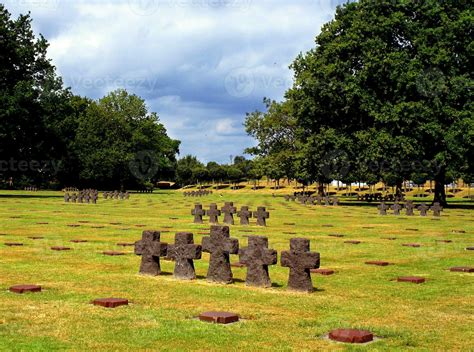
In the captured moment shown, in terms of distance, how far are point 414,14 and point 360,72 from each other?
775cm

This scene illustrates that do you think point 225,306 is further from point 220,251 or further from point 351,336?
point 351,336

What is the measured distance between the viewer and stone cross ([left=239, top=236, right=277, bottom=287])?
10392mm

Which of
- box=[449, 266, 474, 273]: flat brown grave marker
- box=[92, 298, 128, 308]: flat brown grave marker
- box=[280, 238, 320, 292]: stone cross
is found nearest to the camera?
box=[92, 298, 128, 308]: flat brown grave marker

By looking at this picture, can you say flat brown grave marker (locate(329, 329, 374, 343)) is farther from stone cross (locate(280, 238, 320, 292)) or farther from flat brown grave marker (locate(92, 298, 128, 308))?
flat brown grave marker (locate(92, 298, 128, 308))

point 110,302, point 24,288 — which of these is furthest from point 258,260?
point 24,288

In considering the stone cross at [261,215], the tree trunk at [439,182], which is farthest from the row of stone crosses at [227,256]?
the tree trunk at [439,182]

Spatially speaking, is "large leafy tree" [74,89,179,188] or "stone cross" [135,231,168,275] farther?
"large leafy tree" [74,89,179,188]

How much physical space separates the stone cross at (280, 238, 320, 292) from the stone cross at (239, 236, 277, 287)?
316 mm

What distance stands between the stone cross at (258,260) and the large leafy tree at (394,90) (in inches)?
1424

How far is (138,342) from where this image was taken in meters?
6.55

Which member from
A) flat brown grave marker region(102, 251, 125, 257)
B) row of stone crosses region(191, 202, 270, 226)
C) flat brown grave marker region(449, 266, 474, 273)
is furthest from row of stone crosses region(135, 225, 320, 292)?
row of stone crosses region(191, 202, 270, 226)

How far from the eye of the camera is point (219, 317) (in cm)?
759
